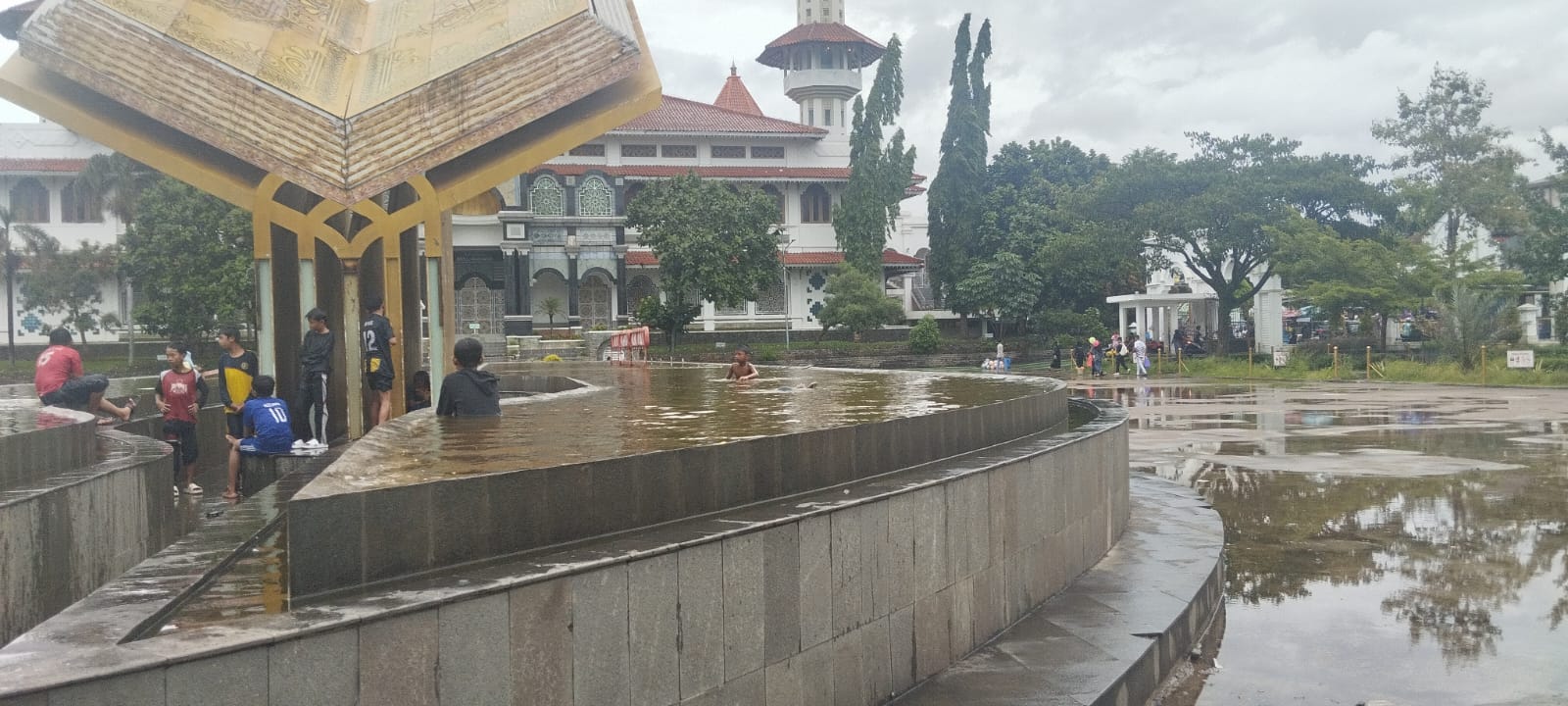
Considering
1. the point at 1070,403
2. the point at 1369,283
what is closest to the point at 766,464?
the point at 1070,403

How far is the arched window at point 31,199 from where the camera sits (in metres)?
44.4

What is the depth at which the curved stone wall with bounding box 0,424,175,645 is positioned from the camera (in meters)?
6.37

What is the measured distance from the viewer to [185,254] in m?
34.8

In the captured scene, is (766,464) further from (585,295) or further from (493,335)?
(585,295)

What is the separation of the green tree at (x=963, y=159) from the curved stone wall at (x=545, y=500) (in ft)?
150

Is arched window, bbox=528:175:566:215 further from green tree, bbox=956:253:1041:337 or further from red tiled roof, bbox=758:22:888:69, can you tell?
green tree, bbox=956:253:1041:337

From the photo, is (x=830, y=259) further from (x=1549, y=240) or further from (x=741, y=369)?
(x=741, y=369)

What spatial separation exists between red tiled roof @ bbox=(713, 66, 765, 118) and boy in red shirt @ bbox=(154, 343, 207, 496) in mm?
53369

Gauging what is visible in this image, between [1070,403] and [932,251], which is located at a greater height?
[932,251]

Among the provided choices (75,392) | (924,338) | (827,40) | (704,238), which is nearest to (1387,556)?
(75,392)

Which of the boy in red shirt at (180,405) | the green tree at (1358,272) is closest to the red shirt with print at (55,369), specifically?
the boy in red shirt at (180,405)

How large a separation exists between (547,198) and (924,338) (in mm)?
A: 15500

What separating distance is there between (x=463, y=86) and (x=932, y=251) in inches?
1765

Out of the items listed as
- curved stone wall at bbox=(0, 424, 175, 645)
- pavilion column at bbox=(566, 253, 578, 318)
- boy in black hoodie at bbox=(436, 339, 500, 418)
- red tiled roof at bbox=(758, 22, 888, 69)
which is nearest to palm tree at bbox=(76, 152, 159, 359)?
pavilion column at bbox=(566, 253, 578, 318)
